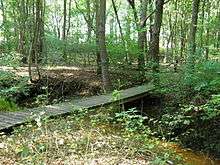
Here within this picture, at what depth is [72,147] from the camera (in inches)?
263

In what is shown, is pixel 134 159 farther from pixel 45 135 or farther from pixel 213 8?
pixel 213 8

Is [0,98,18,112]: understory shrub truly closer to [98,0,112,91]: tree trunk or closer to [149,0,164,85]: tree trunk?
[98,0,112,91]: tree trunk

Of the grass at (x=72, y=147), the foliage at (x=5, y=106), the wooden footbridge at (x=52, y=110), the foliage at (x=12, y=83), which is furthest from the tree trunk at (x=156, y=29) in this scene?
the grass at (x=72, y=147)

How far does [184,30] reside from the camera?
3669 centimetres

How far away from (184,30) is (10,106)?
28.1 m

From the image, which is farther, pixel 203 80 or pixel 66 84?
pixel 66 84

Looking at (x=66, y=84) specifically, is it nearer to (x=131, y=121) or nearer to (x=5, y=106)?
(x=5, y=106)

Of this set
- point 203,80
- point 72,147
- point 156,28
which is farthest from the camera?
point 156,28

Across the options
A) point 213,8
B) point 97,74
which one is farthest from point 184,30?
point 97,74

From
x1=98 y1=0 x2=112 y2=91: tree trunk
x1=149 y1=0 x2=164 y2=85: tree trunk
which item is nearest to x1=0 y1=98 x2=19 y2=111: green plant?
x1=98 y1=0 x2=112 y2=91: tree trunk

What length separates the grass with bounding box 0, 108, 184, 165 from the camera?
6.21 metres

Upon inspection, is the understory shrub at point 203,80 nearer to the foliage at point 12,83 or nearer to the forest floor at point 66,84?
the forest floor at point 66,84

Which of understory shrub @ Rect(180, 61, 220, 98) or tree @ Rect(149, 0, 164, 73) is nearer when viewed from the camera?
understory shrub @ Rect(180, 61, 220, 98)

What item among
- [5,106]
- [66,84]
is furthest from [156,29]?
[5,106]
